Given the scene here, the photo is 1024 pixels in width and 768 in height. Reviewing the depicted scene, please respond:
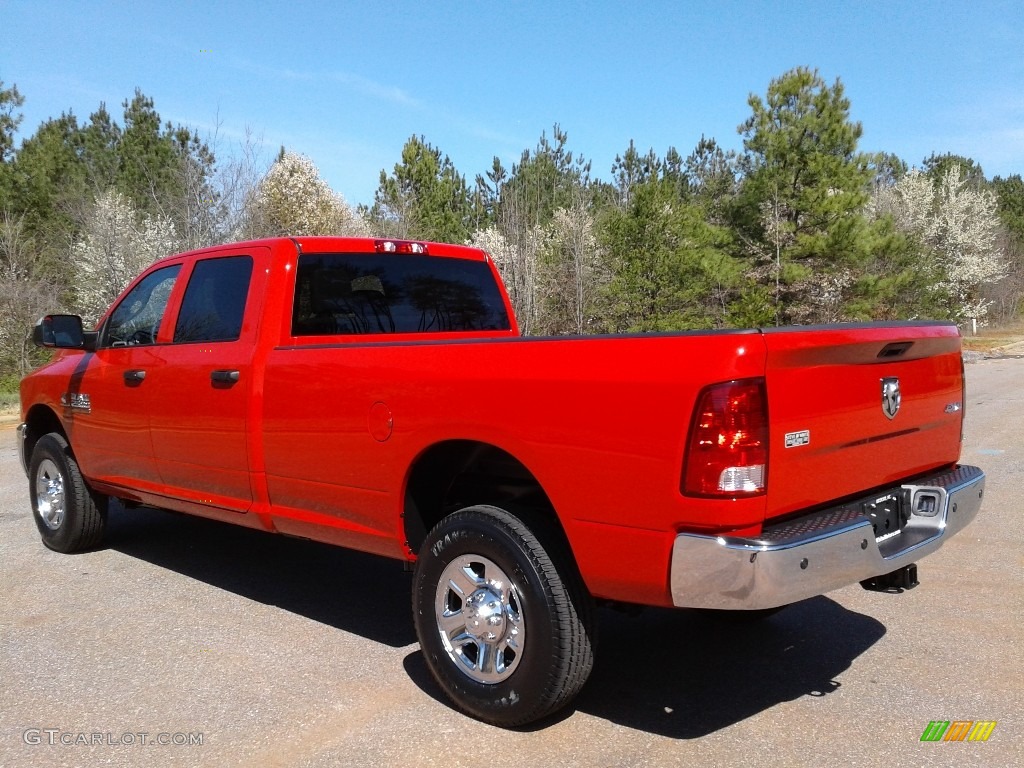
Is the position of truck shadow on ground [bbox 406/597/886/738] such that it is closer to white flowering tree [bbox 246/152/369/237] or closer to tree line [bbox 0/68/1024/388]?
tree line [bbox 0/68/1024/388]

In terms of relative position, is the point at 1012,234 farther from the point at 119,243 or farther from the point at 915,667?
the point at 915,667

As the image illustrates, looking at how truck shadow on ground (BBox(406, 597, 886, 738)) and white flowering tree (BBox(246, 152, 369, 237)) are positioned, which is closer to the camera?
truck shadow on ground (BBox(406, 597, 886, 738))

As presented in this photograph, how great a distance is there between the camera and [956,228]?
150 ft

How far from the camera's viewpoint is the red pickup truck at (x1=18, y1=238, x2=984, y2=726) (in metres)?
2.84

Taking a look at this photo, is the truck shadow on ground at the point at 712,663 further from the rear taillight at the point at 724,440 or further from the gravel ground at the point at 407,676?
the rear taillight at the point at 724,440

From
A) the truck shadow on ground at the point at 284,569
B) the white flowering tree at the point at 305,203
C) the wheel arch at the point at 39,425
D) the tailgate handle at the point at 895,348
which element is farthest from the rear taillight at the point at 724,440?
the white flowering tree at the point at 305,203

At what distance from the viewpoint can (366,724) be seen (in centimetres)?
346

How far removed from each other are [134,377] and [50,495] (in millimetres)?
1681

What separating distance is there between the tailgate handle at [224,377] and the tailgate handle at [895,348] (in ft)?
9.67

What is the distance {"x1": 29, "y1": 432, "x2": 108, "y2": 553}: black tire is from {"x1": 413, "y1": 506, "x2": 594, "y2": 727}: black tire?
3346 mm

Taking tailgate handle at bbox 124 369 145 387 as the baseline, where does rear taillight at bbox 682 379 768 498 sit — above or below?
below

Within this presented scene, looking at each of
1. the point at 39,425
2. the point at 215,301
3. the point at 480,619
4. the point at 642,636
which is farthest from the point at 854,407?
the point at 39,425

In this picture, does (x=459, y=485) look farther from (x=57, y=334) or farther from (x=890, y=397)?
(x=57, y=334)

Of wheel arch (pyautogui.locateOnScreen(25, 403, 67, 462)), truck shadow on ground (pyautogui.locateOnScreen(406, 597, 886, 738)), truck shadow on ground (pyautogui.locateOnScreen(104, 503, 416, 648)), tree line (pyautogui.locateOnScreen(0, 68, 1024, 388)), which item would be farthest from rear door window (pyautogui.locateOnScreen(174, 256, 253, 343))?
tree line (pyautogui.locateOnScreen(0, 68, 1024, 388))
